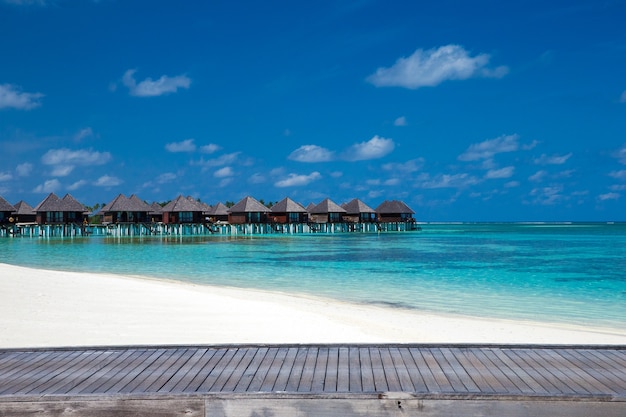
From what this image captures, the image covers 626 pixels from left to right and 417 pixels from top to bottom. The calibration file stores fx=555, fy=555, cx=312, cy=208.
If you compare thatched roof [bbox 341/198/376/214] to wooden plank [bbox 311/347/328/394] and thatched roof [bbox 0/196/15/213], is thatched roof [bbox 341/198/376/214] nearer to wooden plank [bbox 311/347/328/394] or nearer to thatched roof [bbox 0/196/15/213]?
thatched roof [bbox 0/196/15/213]

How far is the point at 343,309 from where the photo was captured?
10281 mm

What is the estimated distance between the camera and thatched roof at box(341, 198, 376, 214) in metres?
61.3

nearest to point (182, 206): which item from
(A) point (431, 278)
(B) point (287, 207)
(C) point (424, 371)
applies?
(B) point (287, 207)

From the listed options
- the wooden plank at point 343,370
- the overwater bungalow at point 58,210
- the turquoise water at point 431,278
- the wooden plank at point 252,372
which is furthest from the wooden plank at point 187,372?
the overwater bungalow at point 58,210

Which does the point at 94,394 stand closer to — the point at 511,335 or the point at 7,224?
the point at 511,335

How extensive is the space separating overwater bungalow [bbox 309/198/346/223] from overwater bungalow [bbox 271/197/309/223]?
2514mm

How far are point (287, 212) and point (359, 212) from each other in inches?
349

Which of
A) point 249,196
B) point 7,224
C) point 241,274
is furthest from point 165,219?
point 241,274

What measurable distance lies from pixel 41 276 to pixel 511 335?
35.4 ft

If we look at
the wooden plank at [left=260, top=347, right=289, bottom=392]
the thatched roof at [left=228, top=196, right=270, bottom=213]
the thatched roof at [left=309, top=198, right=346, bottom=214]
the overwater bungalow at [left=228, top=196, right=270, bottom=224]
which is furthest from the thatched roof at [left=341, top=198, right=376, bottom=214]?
the wooden plank at [left=260, top=347, right=289, bottom=392]

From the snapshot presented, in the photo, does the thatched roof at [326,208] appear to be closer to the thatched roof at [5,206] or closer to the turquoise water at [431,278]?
the thatched roof at [5,206]

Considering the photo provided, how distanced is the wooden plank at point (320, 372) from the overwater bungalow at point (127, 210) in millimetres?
49208

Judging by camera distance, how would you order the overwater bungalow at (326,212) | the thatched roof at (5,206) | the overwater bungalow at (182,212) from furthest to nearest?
the overwater bungalow at (326,212) → the overwater bungalow at (182,212) → the thatched roof at (5,206)

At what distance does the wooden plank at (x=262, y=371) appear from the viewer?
11.1 feet
